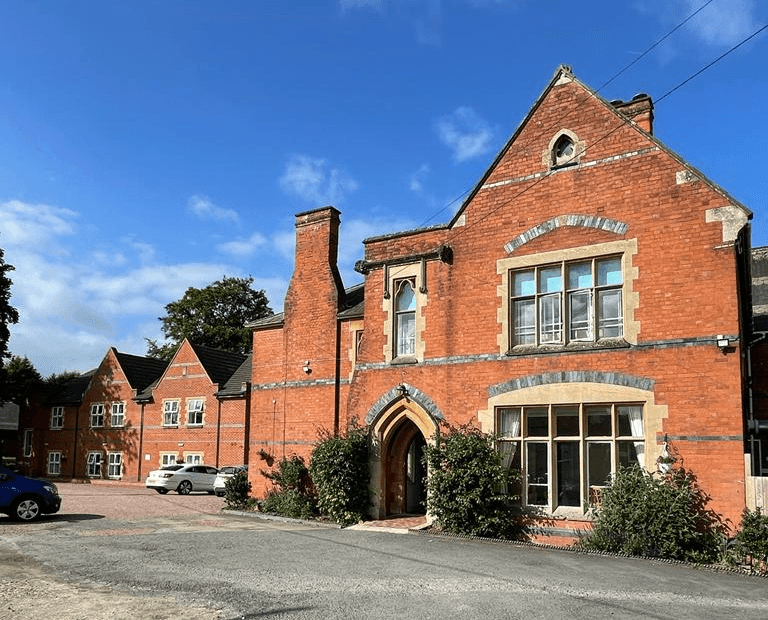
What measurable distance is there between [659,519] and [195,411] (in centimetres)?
2943

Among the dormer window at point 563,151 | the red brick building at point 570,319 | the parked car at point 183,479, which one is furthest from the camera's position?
the parked car at point 183,479

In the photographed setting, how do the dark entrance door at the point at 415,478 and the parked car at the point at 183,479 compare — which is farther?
the parked car at the point at 183,479

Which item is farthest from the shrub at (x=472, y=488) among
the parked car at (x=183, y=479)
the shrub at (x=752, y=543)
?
the parked car at (x=183, y=479)

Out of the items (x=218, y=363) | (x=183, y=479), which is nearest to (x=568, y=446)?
(x=183, y=479)

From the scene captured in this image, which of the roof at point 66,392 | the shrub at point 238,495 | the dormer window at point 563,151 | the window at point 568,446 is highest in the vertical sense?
the dormer window at point 563,151

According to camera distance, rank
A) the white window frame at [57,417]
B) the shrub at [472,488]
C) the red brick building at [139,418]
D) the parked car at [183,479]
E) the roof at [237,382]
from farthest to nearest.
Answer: the white window frame at [57,417] < the red brick building at [139,418] < the roof at [237,382] < the parked car at [183,479] < the shrub at [472,488]

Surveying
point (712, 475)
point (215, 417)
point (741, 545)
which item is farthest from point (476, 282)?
point (215, 417)

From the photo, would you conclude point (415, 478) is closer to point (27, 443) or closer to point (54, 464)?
point (54, 464)

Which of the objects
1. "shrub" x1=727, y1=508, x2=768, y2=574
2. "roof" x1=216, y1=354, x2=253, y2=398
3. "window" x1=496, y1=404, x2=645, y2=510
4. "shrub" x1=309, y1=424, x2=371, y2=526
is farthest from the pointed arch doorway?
"roof" x1=216, y1=354, x2=253, y2=398

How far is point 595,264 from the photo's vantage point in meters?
15.7

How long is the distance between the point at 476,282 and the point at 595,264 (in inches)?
117

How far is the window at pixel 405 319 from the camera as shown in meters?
18.7

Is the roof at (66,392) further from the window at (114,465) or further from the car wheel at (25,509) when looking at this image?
the car wheel at (25,509)

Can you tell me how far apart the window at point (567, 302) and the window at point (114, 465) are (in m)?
32.1
